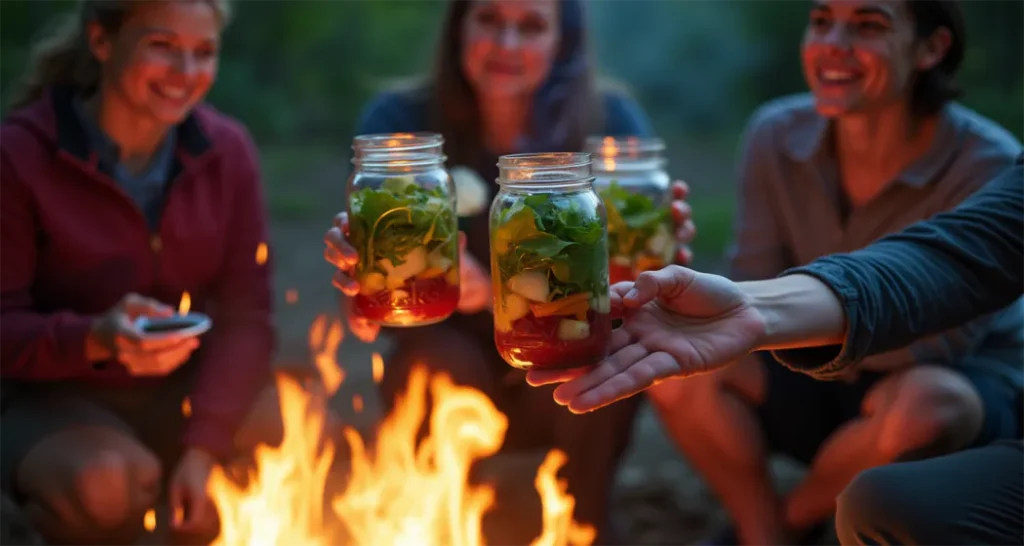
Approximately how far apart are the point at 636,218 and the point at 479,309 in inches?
23.4

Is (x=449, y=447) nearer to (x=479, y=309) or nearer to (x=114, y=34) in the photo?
(x=479, y=309)

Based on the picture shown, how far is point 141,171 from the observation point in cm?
236

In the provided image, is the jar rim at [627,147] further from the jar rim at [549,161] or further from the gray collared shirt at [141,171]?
the gray collared shirt at [141,171]

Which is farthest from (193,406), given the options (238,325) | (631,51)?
Result: (631,51)

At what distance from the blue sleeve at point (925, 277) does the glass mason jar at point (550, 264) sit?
0.38m

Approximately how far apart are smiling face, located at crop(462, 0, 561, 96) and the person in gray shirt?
1.96 ft

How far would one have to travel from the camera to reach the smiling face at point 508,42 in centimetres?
256

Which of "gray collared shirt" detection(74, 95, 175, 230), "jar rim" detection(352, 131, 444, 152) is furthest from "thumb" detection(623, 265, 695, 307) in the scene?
"gray collared shirt" detection(74, 95, 175, 230)

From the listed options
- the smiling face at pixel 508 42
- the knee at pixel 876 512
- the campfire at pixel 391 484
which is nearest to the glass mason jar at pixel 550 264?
the knee at pixel 876 512

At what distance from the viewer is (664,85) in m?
4.93

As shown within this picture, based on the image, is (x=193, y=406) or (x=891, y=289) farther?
(x=193, y=406)

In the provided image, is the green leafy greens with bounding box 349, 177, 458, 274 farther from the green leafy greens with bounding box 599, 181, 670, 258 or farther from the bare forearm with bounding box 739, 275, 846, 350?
the bare forearm with bounding box 739, 275, 846, 350

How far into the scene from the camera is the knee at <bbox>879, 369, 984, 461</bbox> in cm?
202

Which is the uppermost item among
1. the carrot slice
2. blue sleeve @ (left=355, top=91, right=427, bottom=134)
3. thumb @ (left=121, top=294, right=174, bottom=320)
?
blue sleeve @ (left=355, top=91, right=427, bottom=134)
